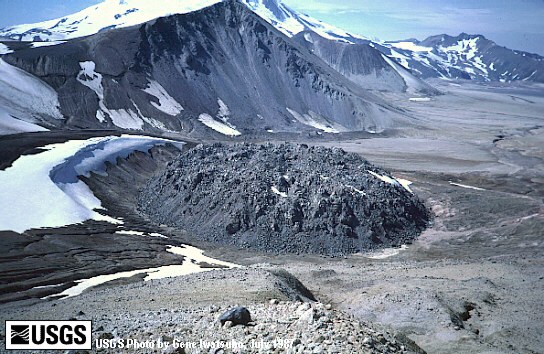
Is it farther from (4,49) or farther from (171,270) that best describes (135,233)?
(4,49)

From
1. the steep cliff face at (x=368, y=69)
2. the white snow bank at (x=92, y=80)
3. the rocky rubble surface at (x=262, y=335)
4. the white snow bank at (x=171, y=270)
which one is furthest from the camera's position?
the steep cliff face at (x=368, y=69)

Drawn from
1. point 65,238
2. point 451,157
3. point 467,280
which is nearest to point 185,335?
point 467,280

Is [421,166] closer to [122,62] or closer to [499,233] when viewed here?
[499,233]

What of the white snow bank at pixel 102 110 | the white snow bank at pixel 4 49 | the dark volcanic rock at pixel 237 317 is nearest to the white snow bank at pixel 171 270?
the dark volcanic rock at pixel 237 317

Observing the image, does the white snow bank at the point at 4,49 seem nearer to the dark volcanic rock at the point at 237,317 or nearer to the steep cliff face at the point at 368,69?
the dark volcanic rock at the point at 237,317

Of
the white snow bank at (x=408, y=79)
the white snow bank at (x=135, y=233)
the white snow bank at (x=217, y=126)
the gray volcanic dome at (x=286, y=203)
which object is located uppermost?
the white snow bank at (x=408, y=79)

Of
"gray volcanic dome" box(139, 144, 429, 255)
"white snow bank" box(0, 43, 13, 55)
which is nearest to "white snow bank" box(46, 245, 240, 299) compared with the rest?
"gray volcanic dome" box(139, 144, 429, 255)

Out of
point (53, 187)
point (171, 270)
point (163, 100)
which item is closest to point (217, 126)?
point (163, 100)
